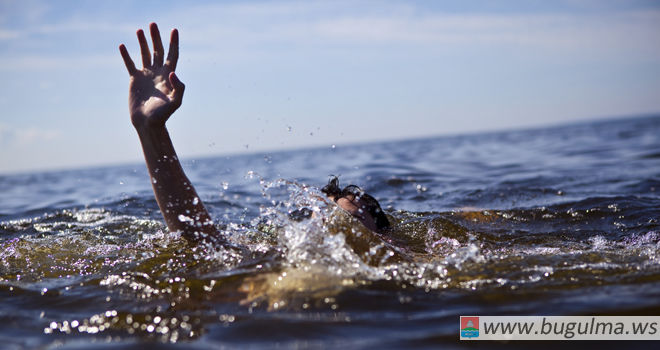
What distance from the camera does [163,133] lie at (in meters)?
3.50

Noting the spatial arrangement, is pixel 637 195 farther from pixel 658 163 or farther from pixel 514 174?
pixel 658 163

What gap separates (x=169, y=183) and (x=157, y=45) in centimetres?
101

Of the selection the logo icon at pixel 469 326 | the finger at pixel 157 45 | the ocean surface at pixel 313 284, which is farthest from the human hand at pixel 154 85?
the logo icon at pixel 469 326

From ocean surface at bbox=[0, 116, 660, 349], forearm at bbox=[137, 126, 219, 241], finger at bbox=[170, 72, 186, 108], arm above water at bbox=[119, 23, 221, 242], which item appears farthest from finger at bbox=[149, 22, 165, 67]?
ocean surface at bbox=[0, 116, 660, 349]

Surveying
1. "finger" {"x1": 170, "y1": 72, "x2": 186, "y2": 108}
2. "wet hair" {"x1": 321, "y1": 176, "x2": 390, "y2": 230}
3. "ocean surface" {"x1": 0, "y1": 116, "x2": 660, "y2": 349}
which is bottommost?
"ocean surface" {"x1": 0, "y1": 116, "x2": 660, "y2": 349}

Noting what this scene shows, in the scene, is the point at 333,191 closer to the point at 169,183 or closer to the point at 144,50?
the point at 169,183

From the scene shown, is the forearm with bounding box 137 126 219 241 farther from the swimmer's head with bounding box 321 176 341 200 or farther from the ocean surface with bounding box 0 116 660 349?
the swimmer's head with bounding box 321 176 341 200

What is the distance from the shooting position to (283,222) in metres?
3.98

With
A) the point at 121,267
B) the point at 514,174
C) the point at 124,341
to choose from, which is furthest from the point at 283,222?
Result: the point at 514,174

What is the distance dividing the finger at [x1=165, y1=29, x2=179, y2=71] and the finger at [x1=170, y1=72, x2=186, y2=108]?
0.34 metres

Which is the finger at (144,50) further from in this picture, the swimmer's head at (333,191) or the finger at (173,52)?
the swimmer's head at (333,191)

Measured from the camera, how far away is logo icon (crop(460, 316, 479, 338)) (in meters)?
2.50

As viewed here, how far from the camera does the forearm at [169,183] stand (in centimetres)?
349

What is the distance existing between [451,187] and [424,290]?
6.14 meters
